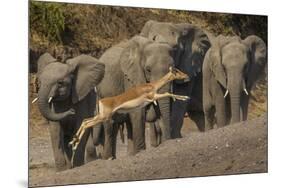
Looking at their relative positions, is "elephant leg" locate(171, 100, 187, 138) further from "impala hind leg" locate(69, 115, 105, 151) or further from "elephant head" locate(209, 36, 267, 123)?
"impala hind leg" locate(69, 115, 105, 151)

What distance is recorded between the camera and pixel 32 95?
696 centimetres

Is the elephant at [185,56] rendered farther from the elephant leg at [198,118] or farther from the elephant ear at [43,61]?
the elephant ear at [43,61]

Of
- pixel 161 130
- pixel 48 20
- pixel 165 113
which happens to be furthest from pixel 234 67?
pixel 48 20

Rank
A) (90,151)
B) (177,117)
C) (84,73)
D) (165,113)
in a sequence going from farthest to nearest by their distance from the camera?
(177,117) → (165,113) → (90,151) → (84,73)

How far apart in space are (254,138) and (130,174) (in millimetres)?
1763

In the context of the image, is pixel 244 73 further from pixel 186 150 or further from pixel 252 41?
pixel 186 150

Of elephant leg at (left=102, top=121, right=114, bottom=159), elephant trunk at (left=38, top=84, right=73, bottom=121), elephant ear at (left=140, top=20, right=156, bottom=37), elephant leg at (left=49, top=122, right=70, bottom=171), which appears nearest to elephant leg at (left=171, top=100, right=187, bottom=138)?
elephant leg at (left=102, top=121, right=114, bottom=159)

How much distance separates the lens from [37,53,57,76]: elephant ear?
696 centimetres

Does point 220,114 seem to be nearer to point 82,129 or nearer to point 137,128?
point 137,128

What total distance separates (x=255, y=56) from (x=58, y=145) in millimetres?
2765

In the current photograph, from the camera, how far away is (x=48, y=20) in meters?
7.07

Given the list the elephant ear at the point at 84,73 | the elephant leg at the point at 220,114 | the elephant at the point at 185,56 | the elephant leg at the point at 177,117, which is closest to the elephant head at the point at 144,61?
the elephant at the point at 185,56

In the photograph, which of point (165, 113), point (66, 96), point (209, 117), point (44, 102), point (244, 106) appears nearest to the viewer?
point (44, 102)

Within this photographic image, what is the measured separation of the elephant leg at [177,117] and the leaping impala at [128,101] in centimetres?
17
